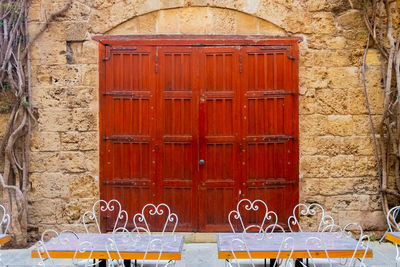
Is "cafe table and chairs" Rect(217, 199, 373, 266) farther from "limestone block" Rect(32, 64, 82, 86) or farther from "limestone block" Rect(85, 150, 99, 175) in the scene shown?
"limestone block" Rect(32, 64, 82, 86)

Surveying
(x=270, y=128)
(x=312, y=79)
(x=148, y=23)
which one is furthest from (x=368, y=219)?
(x=148, y=23)

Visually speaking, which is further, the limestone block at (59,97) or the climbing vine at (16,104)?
the limestone block at (59,97)

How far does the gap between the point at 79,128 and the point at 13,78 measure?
3.07 feet

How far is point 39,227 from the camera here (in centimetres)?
564

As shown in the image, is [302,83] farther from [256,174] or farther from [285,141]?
[256,174]

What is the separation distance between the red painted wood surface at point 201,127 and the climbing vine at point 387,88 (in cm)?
92

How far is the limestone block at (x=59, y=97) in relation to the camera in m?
5.64

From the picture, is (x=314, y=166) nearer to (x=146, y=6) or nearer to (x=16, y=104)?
(x=146, y=6)

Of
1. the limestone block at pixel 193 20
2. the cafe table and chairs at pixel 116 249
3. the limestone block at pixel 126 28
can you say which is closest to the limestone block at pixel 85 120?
the limestone block at pixel 126 28

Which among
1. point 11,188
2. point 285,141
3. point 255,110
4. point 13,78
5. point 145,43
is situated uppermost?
point 145,43

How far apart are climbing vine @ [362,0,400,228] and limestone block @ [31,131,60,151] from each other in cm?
357

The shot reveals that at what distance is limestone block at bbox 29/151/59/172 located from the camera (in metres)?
5.64

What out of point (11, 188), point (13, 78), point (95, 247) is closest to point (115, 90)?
point (13, 78)

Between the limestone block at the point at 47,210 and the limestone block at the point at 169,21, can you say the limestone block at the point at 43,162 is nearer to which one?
the limestone block at the point at 47,210
